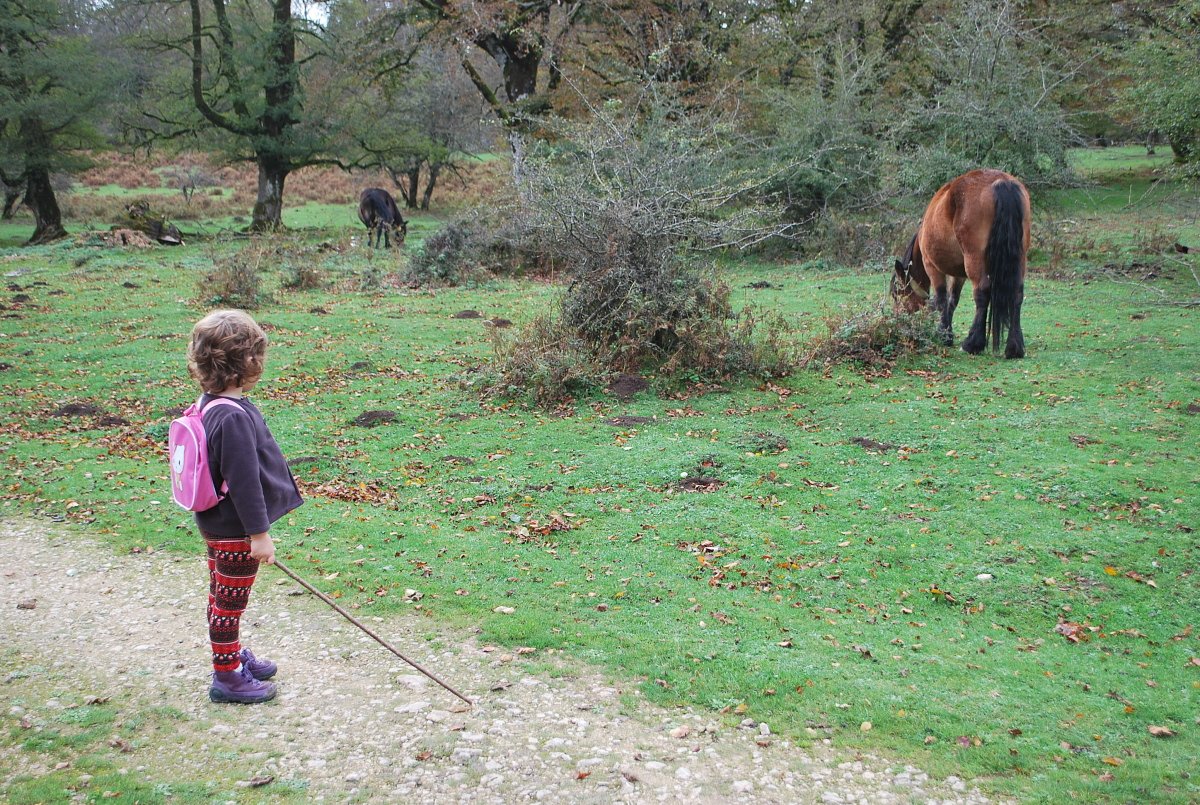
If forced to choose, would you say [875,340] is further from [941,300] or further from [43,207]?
[43,207]

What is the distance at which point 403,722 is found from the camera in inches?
139

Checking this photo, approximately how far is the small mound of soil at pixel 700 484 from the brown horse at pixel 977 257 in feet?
15.7

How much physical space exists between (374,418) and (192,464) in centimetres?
500

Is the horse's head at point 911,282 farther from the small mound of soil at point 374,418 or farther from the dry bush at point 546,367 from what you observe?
the small mound of soil at point 374,418

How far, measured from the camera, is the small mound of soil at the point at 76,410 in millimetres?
8430

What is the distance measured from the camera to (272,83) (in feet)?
78.8

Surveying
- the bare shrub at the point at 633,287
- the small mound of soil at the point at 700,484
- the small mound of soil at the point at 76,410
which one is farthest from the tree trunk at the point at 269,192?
the small mound of soil at the point at 700,484

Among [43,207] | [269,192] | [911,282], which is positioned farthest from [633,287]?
[43,207]

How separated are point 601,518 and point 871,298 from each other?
9.12 m

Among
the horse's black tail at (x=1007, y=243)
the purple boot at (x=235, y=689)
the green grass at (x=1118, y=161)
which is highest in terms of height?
the green grass at (x=1118, y=161)

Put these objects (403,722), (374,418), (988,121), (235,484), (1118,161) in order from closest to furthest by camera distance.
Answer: (235,484), (403,722), (374,418), (988,121), (1118,161)

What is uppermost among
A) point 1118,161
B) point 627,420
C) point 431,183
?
point 1118,161

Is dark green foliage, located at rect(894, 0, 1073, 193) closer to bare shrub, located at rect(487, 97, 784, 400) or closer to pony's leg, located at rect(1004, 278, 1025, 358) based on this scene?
pony's leg, located at rect(1004, 278, 1025, 358)

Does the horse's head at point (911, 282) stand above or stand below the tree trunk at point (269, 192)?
below
